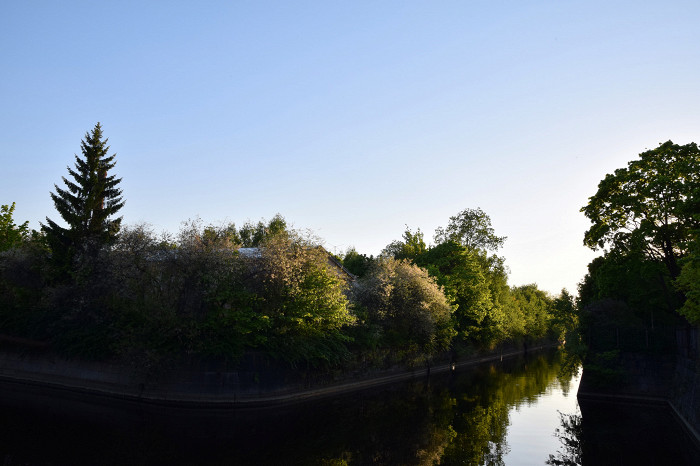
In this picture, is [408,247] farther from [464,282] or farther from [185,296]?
[185,296]

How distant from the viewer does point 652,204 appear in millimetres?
30531

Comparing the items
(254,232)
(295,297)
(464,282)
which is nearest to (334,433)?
(295,297)

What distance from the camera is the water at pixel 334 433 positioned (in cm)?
1638

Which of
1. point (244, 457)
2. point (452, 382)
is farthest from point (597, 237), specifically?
point (244, 457)

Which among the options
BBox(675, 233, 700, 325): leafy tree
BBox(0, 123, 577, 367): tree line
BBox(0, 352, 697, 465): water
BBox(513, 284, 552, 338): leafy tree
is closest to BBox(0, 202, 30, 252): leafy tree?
BBox(0, 123, 577, 367): tree line

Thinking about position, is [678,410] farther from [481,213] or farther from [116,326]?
[481,213]

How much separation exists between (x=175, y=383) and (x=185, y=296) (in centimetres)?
501

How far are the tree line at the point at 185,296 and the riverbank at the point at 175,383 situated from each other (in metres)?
1.13

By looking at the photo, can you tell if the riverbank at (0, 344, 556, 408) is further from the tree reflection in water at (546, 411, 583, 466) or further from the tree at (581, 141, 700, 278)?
the tree at (581, 141, 700, 278)

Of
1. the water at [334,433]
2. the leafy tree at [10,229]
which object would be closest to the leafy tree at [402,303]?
the water at [334,433]

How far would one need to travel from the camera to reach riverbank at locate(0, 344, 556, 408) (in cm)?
2686

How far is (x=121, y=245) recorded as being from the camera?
99.3ft

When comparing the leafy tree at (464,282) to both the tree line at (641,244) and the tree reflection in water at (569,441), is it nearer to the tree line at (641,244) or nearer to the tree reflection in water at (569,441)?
the tree line at (641,244)

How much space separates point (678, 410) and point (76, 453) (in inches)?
1159
